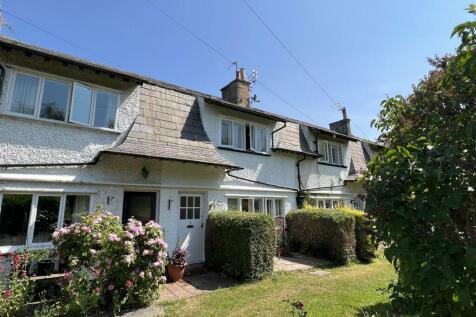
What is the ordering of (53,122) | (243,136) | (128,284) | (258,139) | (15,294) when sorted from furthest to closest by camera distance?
(258,139) < (243,136) < (53,122) < (128,284) < (15,294)

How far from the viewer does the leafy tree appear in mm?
2096

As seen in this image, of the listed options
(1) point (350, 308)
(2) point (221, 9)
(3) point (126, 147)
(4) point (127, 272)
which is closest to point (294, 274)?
(1) point (350, 308)

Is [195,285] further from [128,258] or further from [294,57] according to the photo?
[294,57]

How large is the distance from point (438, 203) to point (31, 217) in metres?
8.90

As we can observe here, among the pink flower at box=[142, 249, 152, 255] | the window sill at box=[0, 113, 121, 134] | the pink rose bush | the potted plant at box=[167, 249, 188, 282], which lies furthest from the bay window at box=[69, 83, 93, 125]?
the potted plant at box=[167, 249, 188, 282]

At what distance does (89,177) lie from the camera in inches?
331

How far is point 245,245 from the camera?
8.61 metres

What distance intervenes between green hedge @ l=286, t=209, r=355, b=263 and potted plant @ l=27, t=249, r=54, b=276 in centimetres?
951

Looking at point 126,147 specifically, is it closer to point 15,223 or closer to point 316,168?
point 15,223

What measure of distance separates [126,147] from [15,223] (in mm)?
3408

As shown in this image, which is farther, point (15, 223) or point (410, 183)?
point (15, 223)

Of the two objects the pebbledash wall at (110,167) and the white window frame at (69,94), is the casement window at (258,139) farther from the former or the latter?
the white window frame at (69,94)

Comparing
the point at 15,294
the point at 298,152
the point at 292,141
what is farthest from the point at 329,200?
the point at 15,294

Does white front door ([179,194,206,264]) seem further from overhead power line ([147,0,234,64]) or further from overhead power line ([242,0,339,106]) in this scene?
overhead power line ([242,0,339,106])
